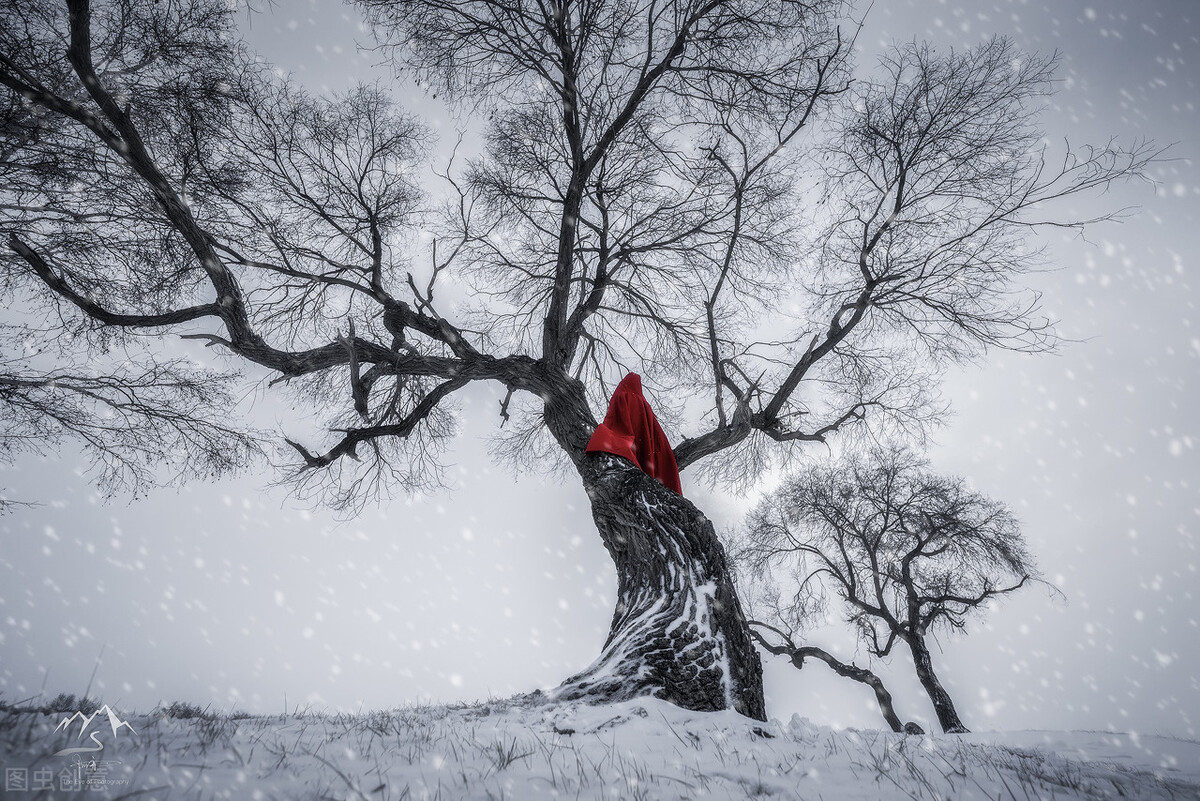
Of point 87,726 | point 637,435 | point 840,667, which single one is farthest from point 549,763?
point 840,667

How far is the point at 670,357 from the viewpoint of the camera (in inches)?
292

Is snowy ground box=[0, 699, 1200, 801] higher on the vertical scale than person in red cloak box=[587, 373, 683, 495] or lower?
lower

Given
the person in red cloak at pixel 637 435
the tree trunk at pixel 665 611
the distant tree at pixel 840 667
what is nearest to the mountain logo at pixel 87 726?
the tree trunk at pixel 665 611

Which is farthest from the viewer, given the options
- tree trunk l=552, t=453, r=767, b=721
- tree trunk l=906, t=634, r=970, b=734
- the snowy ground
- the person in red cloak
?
tree trunk l=906, t=634, r=970, b=734

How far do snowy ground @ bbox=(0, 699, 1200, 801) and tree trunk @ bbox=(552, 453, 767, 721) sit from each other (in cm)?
26

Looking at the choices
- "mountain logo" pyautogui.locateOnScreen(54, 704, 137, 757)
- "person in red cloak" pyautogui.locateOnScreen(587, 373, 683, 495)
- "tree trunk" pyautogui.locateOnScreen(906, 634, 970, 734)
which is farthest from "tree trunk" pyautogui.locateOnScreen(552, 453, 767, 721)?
"tree trunk" pyautogui.locateOnScreen(906, 634, 970, 734)

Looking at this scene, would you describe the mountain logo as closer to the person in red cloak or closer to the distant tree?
the person in red cloak

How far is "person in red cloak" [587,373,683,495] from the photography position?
14.5 feet

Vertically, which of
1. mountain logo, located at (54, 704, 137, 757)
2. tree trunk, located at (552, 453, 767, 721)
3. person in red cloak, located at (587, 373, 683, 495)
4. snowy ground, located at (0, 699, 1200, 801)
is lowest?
snowy ground, located at (0, 699, 1200, 801)

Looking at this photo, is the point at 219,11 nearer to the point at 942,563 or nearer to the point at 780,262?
the point at 780,262

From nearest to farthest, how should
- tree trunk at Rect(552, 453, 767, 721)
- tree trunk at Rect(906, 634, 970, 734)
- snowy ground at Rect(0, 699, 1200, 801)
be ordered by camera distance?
1. snowy ground at Rect(0, 699, 1200, 801)
2. tree trunk at Rect(552, 453, 767, 721)
3. tree trunk at Rect(906, 634, 970, 734)

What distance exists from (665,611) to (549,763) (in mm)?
1653

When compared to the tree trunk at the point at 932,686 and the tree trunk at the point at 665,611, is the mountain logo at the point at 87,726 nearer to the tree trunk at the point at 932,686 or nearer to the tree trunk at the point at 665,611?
the tree trunk at the point at 665,611

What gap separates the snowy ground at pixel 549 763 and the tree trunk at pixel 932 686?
8554 millimetres
